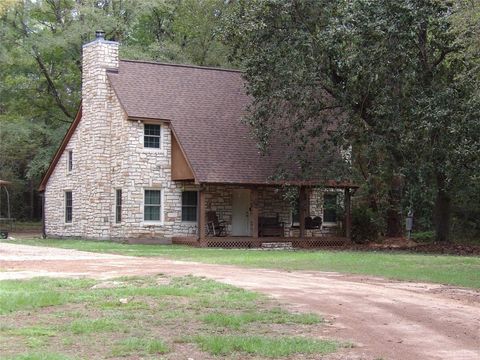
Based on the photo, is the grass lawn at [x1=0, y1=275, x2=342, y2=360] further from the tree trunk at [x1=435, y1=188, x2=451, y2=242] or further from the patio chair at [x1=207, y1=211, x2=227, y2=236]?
the tree trunk at [x1=435, y1=188, x2=451, y2=242]

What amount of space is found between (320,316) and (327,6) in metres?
17.3

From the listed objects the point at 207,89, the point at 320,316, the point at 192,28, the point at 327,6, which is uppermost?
the point at 192,28

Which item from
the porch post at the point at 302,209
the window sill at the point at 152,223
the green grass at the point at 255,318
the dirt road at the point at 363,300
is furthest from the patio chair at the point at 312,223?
the green grass at the point at 255,318

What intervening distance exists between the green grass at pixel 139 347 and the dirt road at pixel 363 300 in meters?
2.00

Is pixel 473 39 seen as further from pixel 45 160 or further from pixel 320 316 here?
pixel 45 160

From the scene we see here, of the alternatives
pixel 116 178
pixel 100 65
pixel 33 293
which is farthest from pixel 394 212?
pixel 33 293

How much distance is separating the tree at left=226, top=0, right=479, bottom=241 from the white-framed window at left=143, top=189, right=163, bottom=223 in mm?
4992

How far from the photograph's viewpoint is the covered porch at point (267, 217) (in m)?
27.4

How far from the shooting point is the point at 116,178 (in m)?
28.6

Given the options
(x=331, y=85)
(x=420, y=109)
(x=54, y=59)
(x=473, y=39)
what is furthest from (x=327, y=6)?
(x=54, y=59)

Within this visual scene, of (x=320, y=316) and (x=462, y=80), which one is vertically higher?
(x=462, y=80)

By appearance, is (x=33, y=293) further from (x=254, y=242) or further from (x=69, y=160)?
(x=69, y=160)

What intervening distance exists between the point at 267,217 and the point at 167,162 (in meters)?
4.68

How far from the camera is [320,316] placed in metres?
9.39
